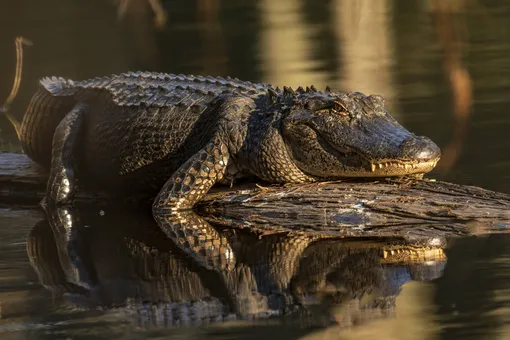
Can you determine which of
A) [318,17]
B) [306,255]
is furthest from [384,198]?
[318,17]

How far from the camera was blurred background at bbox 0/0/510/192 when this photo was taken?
11.1 metres

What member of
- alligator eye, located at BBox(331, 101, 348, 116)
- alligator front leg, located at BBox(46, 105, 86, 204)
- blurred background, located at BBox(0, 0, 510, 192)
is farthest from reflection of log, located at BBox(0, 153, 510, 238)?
alligator front leg, located at BBox(46, 105, 86, 204)

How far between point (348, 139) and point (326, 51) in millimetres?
11239

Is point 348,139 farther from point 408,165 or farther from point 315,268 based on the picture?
point 315,268

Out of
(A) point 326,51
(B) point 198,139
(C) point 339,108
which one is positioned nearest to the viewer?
(C) point 339,108

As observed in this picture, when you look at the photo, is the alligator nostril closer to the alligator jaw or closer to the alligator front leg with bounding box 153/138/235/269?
the alligator jaw

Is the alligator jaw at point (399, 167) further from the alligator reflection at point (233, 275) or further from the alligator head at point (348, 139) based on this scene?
the alligator reflection at point (233, 275)

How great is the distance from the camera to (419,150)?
297 inches

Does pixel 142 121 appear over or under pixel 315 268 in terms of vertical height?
over

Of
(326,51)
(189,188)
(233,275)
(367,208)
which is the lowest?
(233,275)

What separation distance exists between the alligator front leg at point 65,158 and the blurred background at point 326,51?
1061mm

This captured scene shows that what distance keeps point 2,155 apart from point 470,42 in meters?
10.8

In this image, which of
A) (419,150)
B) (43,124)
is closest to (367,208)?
(419,150)

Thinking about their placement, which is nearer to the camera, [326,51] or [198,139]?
[198,139]
